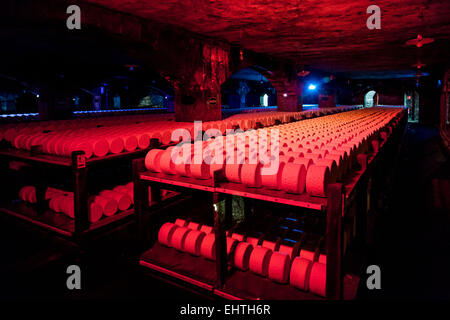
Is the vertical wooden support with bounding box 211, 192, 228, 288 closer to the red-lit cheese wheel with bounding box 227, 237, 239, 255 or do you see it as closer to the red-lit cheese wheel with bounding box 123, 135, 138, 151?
the red-lit cheese wheel with bounding box 227, 237, 239, 255

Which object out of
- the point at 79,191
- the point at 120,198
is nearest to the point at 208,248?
the point at 79,191

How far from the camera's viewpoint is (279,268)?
2355 mm

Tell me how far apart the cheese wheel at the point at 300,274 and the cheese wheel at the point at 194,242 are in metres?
0.94

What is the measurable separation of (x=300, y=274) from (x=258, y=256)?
370 millimetres

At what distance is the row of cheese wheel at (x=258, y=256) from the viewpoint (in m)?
2.27

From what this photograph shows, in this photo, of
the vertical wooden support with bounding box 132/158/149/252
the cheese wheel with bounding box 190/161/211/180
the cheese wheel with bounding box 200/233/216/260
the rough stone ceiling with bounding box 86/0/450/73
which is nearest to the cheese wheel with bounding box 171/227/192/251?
the cheese wheel with bounding box 200/233/216/260

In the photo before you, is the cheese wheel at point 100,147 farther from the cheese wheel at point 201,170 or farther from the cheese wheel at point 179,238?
the cheese wheel at point 201,170

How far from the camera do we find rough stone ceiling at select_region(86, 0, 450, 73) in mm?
4320

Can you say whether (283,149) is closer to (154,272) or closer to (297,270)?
(297,270)

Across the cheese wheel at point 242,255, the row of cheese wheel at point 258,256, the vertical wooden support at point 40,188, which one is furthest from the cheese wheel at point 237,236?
the vertical wooden support at point 40,188

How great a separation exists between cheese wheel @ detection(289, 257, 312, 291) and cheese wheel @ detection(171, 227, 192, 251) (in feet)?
3.69

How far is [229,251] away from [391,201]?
4.09 meters

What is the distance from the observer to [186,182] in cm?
256

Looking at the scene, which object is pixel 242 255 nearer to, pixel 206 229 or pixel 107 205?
pixel 206 229
